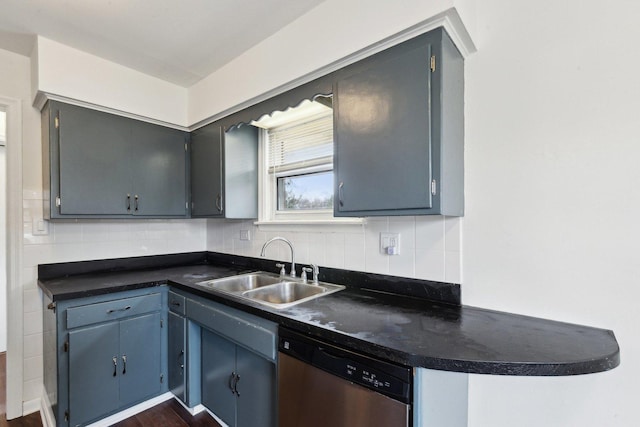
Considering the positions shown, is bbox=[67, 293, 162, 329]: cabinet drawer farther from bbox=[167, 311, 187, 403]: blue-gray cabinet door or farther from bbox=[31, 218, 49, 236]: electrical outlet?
bbox=[31, 218, 49, 236]: electrical outlet

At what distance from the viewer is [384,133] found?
1.38m

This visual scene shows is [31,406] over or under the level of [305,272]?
under

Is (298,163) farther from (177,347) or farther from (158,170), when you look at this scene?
(177,347)

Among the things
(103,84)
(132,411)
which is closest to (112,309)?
(132,411)

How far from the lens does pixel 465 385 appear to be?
136cm

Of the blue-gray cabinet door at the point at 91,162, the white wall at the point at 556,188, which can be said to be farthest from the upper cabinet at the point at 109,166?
the white wall at the point at 556,188

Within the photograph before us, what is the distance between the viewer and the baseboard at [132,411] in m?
1.94

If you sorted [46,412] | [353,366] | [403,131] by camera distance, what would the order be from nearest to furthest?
[353,366], [403,131], [46,412]

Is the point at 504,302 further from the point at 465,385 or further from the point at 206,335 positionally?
the point at 206,335

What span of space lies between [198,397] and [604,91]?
2633 millimetres

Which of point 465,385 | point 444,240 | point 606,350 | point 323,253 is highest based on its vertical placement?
point 444,240

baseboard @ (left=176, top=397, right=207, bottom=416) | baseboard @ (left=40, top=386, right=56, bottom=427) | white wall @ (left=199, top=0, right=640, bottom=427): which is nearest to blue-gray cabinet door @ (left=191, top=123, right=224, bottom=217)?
white wall @ (left=199, top=0, right=640, bottom=427)

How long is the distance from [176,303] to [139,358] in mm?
419

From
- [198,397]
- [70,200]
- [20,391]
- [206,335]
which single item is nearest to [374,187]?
[206,335]
